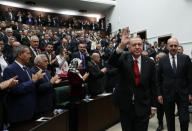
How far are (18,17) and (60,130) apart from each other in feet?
41.5

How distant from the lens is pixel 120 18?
62.6 feet

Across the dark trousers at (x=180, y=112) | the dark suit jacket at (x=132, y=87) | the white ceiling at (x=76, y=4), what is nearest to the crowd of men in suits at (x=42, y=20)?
the white ceiling at (x=76, y=4)

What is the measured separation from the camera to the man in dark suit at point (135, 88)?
322 centimetres

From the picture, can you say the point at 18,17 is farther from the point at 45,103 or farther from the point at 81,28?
the point at 45,103

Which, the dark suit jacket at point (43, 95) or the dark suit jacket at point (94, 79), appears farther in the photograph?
the dark suit jacket at point (94, 79)

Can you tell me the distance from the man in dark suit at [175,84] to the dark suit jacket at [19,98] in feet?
5.69

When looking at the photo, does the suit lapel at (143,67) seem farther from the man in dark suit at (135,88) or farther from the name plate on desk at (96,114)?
the name plate on desk at (96,114)

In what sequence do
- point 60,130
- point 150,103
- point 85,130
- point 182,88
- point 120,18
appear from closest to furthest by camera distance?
point 150,103 < point 60,130 < point 182,88 < point 85,130 < point 120,18

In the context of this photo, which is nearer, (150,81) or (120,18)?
(150,81)

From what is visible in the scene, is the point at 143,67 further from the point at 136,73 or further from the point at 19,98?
the point at 19,98

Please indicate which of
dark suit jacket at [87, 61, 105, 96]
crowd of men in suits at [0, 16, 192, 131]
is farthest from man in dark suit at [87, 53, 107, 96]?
crowd of men in suits at [0, 16, 192, 131]

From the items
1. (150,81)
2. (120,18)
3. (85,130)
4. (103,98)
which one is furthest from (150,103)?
(120,18)

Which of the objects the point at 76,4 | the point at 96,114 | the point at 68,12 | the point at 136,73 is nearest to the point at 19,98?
the point at 136,73

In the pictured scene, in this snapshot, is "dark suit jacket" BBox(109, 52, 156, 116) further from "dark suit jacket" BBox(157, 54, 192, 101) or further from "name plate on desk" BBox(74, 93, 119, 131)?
"name plate on desk" BBox(74, 93, 119, 131)
